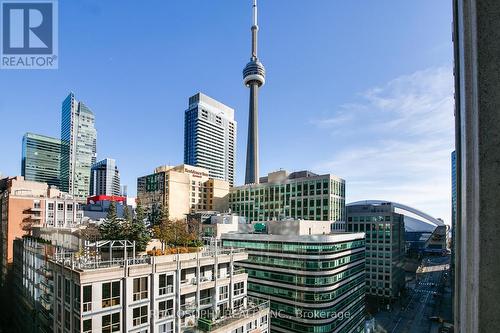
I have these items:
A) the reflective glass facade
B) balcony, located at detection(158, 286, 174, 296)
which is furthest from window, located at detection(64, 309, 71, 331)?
the reflective glass facade

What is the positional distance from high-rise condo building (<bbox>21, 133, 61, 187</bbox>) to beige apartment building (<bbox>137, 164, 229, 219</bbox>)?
4076 inches

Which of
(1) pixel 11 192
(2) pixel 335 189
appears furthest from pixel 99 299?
(2) pixel 335 189

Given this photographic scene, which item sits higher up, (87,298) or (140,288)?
(87,298)

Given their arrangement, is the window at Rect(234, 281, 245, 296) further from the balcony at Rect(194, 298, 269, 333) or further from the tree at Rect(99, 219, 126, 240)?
the tree at Rect(99, 219, 126, 240)

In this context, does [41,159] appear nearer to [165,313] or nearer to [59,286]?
[59,286]

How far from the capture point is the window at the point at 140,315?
2219cm

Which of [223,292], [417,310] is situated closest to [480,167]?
[223,292]

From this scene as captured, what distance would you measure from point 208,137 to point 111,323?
16311 centimetres

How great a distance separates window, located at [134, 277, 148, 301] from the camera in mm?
22417

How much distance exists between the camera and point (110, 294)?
20891mm

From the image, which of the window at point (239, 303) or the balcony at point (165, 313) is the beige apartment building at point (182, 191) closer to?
the window at point (239, 303)

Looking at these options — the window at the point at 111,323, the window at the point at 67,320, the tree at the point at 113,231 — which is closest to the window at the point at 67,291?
the window at the point at 67,320

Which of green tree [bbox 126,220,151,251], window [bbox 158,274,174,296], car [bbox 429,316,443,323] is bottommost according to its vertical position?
car [bbox 429,316,443,323]

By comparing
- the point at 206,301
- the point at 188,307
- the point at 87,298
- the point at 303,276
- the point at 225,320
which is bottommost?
the point at 303,276
